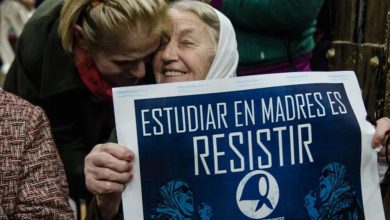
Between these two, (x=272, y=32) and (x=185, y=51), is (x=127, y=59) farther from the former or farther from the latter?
(x=272, y=32)

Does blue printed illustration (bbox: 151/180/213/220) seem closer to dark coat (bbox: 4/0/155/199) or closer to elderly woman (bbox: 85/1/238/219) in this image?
elderly woman (bbox: 85/1/238/219)

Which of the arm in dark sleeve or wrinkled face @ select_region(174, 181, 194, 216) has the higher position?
the arm in dark sleeve

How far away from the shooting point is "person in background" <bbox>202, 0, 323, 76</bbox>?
1728 mm

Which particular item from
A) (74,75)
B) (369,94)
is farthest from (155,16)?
(369,94)

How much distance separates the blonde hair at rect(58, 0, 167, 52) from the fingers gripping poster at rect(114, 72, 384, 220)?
30 centimetres

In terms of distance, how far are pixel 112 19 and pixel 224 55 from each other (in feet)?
0.86

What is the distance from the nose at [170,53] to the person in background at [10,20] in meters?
3.08

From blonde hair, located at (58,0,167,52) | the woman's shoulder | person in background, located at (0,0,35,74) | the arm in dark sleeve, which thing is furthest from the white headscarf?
person in background, located at (0,0,35,74)

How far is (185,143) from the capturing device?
1.22 m

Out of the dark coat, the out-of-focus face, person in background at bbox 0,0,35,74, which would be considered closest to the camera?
the out-of-focus face

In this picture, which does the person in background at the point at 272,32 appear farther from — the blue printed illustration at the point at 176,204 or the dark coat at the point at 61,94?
the blue printed illustration at the point at 176,204

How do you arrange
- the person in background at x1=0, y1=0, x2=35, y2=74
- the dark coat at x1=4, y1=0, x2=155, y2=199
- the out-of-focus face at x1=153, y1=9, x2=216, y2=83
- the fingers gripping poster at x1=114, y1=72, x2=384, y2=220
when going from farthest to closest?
the person in background at x1=0, y1=0, x2=35, y2=74 < the dark coat at x1=4, y1=0, x2=155, y2=199 < the out-of-focus face at x1=153, y1=9, x2=216, y2=83 < the fingers gripping poster at x1=114, y1=72, x2=384, y2=220

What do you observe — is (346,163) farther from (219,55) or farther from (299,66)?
(299,66)

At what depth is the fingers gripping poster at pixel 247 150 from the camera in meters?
1.21
